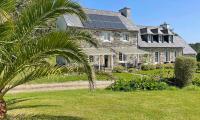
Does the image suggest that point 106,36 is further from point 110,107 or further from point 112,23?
point 110,107

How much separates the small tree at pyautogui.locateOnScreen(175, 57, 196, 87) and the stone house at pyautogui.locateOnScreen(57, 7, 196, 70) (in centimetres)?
1917

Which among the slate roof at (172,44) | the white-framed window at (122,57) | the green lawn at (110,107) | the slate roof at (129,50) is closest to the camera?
the green lawn at (110,107)

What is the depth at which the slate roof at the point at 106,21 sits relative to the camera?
43.2m

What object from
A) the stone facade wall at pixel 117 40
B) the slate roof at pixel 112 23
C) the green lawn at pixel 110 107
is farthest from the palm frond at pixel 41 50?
the stone facade wall at pixel 117 40

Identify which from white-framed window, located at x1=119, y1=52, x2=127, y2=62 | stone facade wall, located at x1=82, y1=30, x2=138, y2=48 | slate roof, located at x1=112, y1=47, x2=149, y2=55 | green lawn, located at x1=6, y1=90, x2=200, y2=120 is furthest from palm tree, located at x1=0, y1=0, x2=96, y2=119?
white-framed window, located at x1=119, y1=52, x2=127, y2=62

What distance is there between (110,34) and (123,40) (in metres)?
2.45

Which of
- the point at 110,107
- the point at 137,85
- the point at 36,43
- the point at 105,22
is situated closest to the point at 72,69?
the point at 36,43

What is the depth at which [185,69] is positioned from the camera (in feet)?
71.7

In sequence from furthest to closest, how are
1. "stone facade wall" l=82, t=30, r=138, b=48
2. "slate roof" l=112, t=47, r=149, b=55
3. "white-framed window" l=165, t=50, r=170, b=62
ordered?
"white-framed window" l=165, t=50, r=170, b=62 < "slate roof" l=112, t=47, r=149, b=55 < "stone facade wall" l=82, t=30, r=138, b=48

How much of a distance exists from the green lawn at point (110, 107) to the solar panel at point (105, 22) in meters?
27.6

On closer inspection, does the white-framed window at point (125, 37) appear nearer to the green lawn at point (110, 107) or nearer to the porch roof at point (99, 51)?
the porch roof at point (99, 51)

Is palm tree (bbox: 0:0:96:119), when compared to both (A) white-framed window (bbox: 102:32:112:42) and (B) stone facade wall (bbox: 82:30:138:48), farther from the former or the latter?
(A) white-framed window (bbox: 102:32:112:42)

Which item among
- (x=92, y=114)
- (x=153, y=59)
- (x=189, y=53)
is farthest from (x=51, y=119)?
(x=189, y=53)

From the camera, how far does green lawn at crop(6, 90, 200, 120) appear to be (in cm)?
1152
